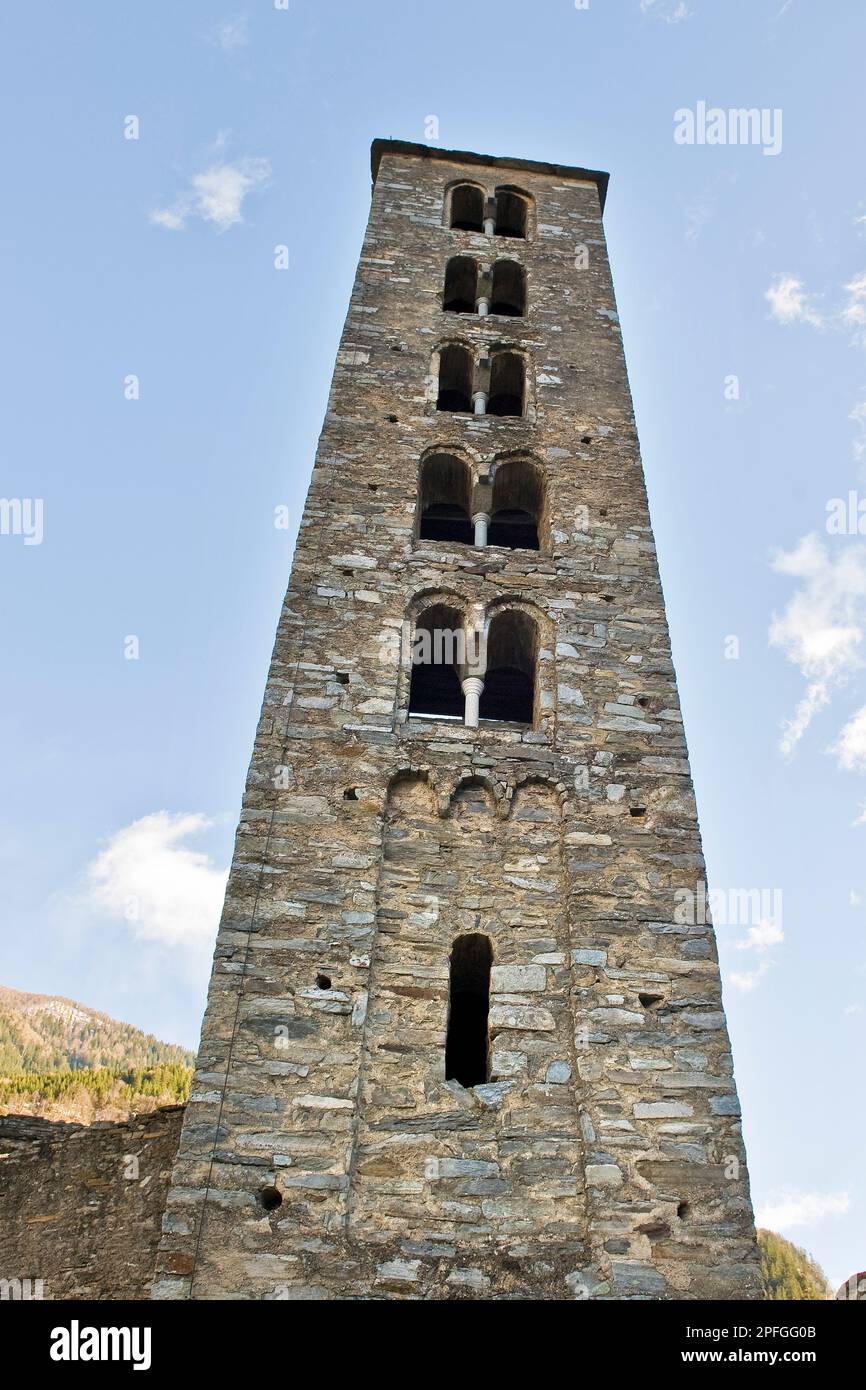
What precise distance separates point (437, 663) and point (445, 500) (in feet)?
11.3

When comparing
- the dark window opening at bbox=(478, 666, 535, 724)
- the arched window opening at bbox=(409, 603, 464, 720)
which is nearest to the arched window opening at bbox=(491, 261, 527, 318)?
the dark window opening at bbox=(478, 666, 535, 724)

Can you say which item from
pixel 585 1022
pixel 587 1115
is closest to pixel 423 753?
pixel 585 1022

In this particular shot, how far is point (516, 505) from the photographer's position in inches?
555

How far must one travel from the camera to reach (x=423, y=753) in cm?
1009

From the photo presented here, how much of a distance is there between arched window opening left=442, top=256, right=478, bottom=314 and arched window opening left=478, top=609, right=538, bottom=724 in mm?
7470

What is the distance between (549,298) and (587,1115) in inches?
491

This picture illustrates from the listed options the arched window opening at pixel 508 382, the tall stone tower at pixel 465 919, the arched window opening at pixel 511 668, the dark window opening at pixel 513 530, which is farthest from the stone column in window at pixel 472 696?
the arched window opening at pixel 508 382

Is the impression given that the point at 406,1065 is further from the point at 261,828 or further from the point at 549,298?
the point at 549,298

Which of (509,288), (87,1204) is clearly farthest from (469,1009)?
(509,288)

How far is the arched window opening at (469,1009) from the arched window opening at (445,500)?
19.9ft

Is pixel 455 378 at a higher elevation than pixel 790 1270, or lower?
higher

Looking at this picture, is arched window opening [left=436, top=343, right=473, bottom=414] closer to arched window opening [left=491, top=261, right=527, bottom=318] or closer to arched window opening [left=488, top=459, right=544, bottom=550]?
arched window opening [left=488, top=459, right=544, bottom=550]

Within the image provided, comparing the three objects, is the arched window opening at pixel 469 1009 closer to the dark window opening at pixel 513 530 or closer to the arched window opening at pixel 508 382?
the dark window opening at pixel 513 530

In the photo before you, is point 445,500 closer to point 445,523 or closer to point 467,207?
point 445,523
